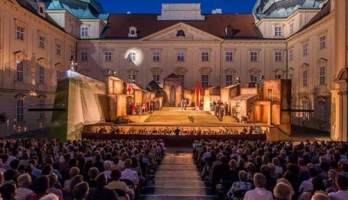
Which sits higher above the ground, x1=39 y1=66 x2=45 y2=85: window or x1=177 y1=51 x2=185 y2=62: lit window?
x1=177 y1=51 x2=185 y2=62: lit window

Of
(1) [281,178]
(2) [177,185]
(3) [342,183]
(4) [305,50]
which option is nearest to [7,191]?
(1) [281,178]

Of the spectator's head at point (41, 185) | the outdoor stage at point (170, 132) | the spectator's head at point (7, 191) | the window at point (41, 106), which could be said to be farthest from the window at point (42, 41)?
the spectator's head at point (7, 191)

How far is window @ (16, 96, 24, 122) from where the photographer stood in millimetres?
38866

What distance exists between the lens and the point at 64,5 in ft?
202

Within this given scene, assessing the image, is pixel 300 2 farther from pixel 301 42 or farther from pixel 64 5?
pixel 64 5

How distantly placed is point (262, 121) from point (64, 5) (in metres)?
35.5

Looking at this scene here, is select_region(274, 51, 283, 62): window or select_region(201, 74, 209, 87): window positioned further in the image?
select_region(201, 74, 209, 87): window

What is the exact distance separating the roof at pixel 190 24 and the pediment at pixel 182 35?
192 cm

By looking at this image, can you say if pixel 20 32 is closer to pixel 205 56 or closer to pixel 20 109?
pixel 20 109

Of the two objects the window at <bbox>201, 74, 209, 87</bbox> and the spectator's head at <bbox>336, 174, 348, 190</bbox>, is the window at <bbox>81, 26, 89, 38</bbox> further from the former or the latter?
the spectator's head at <bbox>336, 174, 348, 190</bbox>

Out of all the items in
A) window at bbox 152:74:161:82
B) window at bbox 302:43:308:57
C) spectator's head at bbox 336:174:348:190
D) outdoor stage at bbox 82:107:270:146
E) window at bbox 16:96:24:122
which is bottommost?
outdoor stage at bbox 82:107:270:146

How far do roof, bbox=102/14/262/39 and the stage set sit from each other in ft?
48.8

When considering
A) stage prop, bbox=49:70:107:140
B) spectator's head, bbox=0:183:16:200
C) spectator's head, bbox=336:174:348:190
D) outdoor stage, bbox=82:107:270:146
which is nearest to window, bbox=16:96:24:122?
stage prop, bbox=49:70:107:140

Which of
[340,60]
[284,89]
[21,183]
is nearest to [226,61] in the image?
[284,89]
